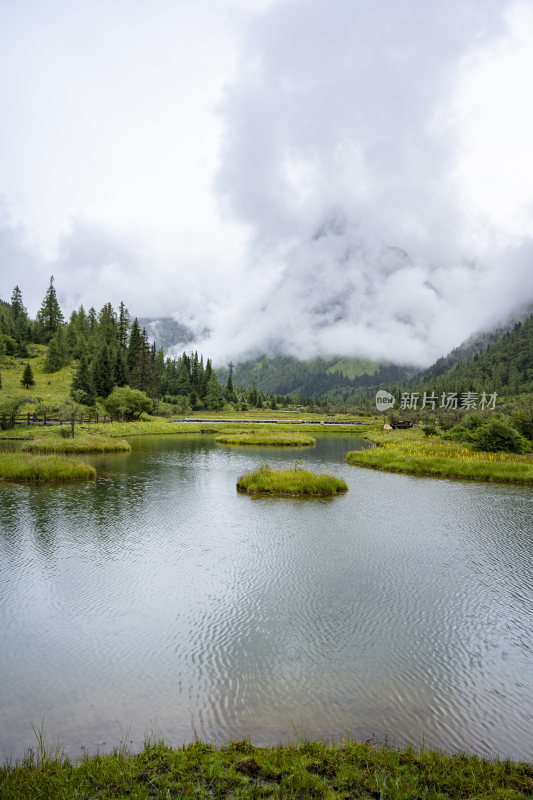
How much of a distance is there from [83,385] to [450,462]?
94.3m

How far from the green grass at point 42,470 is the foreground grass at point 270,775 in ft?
106

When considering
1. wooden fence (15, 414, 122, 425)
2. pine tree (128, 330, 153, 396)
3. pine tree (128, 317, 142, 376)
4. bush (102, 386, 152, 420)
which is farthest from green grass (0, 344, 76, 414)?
pine tree (128, 330, 153, 396)

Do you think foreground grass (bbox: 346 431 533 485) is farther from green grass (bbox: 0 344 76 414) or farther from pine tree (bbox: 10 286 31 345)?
pine tree (bbox: 10 286 31 345)

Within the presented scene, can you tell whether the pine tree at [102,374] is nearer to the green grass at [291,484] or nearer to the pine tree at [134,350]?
the pine tree at [134,350]

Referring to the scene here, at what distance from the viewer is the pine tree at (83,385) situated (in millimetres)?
109688

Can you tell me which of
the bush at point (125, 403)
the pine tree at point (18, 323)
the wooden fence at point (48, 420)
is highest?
the pine tree at point (18, 323)

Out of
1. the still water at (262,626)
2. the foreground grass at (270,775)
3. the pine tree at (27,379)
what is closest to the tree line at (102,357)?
the pine tree at (27,379)

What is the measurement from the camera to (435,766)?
7383 millimetres

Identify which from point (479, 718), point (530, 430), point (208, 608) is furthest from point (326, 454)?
point (479, 718)

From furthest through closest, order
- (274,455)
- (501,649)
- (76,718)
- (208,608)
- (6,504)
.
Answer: (274,455)
(6,504)
(208,608)
(501,649)
(76,718)

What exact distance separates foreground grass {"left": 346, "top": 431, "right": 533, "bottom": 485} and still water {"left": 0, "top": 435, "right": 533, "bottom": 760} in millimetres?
16291

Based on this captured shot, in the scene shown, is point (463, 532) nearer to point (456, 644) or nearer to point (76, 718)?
point (456, 644)

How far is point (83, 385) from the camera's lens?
113250 millimetres

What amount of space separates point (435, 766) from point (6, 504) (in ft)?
92.3
